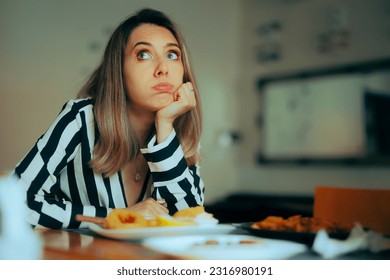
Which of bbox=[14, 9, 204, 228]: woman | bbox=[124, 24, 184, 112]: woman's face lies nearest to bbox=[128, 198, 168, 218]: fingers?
bbox=[14, 9, 204, 228]: woman

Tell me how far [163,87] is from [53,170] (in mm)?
340

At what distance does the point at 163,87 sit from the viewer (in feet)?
3.69

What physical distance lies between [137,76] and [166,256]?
0.57 meters

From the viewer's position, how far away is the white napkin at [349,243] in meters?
0.65

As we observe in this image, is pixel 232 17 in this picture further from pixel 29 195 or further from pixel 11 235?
pixel 11 235

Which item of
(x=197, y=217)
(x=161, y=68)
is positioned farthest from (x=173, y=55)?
(x=197, y=217)

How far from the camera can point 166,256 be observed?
2.35 feet

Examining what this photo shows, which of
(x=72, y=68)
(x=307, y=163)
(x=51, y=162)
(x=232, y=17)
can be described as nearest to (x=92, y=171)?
(x=51, y=162)

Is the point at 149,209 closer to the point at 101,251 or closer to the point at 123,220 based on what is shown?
the point at 123,220

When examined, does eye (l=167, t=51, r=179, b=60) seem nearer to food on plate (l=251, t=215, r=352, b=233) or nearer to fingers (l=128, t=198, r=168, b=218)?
fingers (l=128, t=198, r=168, b=218)

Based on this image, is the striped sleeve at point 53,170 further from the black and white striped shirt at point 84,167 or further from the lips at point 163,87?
the lips at point 163,87

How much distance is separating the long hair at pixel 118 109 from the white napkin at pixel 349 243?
57cm

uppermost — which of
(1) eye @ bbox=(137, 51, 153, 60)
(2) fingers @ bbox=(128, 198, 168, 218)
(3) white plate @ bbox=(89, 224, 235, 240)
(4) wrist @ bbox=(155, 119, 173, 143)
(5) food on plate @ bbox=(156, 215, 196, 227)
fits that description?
(1) eye @ bbox=(137, 51, 153, 60)

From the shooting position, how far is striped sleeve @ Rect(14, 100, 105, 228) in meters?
0.94
